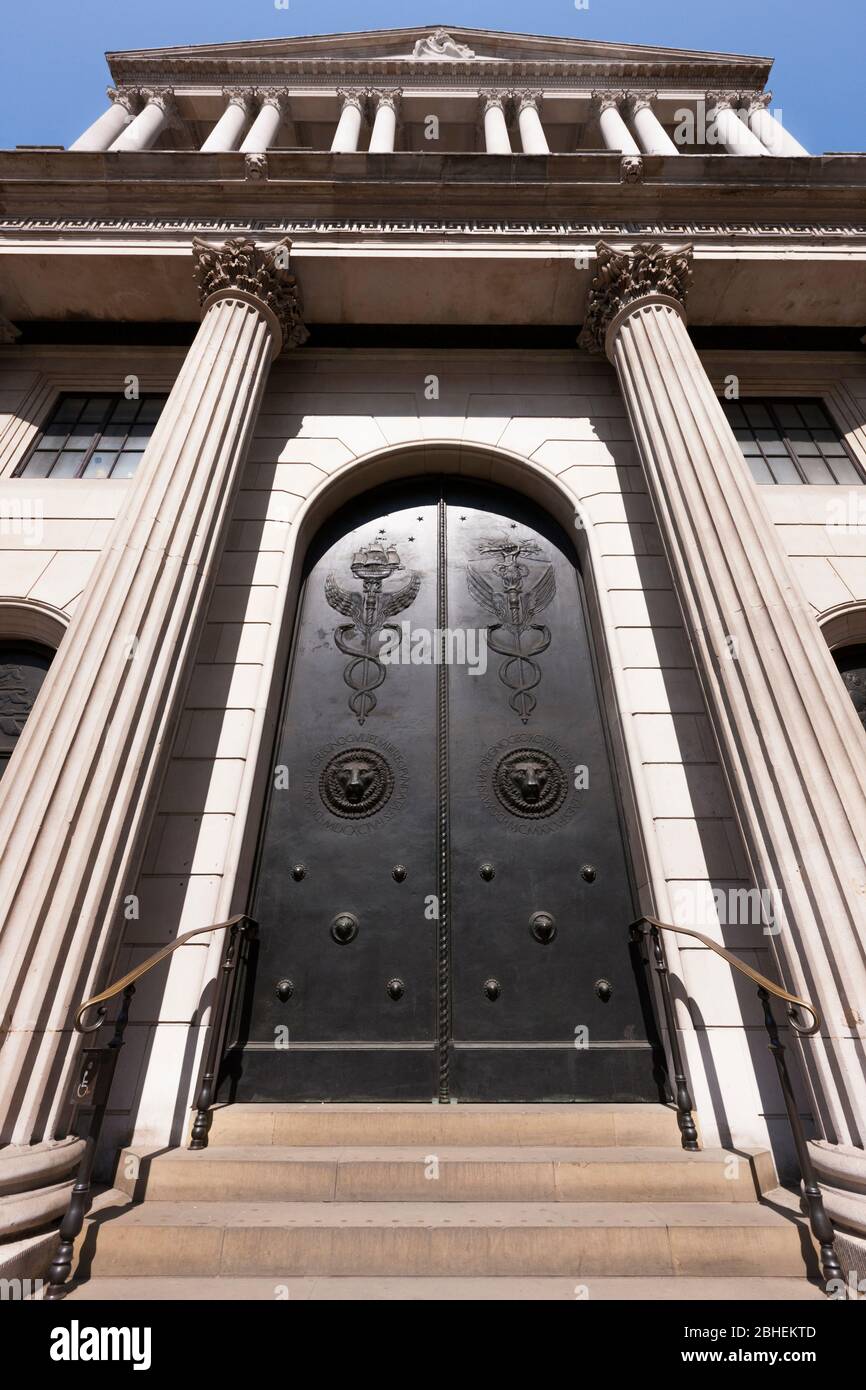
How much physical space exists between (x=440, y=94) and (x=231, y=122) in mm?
4574

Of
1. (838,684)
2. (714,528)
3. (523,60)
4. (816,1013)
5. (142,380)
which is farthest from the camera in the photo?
(523,60)

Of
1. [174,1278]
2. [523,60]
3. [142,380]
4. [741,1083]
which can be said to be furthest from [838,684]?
[523,60]

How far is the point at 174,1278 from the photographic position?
3197 millimetres

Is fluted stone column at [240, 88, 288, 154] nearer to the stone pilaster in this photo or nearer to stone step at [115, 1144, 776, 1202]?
the stone pilaster

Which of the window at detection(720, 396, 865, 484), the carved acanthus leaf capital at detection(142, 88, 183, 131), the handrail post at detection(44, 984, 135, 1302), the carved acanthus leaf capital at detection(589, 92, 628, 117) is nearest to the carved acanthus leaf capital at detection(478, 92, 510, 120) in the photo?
the carved acanthus leaf capital at detection(589, 92, 628, 117)

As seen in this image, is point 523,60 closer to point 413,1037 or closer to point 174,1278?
point 413,1037

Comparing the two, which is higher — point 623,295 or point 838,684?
point 623,295

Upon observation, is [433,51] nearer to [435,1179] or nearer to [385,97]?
[385,97]

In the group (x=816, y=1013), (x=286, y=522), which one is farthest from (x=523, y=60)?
(x=816, y=1013)

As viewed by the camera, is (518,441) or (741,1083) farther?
(518,441)

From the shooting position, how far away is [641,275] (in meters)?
7.82

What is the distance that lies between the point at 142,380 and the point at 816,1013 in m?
10.4
